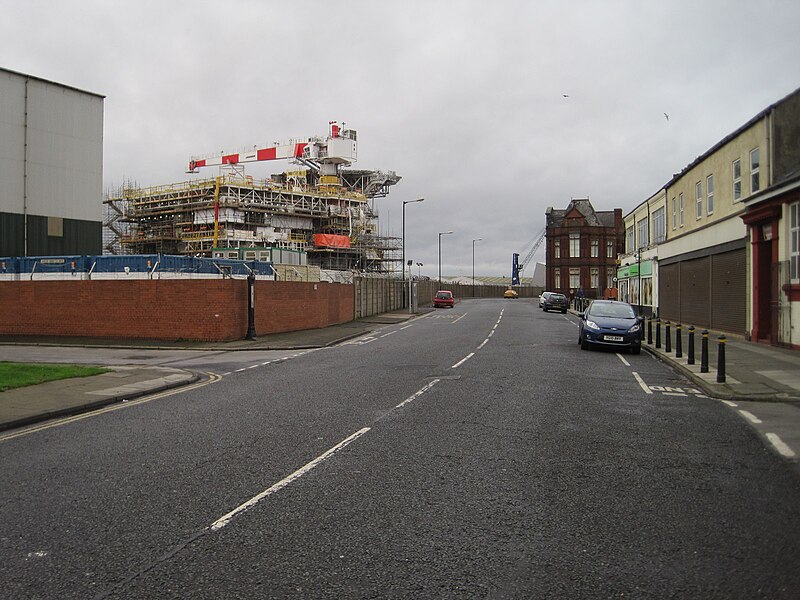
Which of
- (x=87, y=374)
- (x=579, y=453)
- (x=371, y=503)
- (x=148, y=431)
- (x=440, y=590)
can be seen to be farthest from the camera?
(x=87, y=374)

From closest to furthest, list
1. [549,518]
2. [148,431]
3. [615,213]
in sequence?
[549,518]
[148,431]
[615,213]

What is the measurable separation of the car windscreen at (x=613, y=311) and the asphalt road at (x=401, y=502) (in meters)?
9.99

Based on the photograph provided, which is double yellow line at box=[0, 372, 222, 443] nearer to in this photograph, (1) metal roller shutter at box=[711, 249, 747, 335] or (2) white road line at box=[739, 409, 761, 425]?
(2) white road line at box=[739, 409, 761, 425]

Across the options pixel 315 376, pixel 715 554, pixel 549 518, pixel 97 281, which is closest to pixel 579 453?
pixel 549 518

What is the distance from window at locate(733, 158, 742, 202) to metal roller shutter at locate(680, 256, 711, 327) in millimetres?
4051

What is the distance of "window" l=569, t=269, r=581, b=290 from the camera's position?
92.7 meters

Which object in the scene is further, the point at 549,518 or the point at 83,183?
the point at 83,183

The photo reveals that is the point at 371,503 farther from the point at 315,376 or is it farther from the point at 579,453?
the point at 315,376

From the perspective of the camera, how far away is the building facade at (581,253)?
3644 inches

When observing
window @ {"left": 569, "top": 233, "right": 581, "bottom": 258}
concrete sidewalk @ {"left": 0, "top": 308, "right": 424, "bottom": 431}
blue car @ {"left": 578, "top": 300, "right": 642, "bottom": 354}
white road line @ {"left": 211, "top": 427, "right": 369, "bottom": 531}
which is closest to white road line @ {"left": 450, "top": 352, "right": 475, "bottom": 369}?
blue car @ {"left": 578, "top": 300, "right": 642, "bottom": 354}

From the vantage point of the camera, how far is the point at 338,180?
100125 mm

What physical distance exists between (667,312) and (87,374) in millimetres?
30577

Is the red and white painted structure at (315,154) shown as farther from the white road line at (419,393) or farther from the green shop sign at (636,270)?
the white road line at (419,393)

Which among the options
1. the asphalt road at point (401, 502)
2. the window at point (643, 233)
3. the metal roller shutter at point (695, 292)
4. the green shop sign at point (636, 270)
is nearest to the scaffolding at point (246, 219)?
the green shop sign at point (636, 270)
